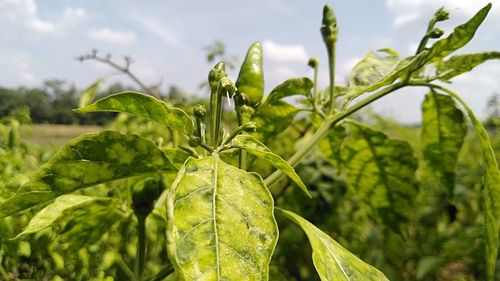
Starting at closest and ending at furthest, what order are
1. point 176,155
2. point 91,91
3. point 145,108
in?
1. point 145,108
2. point 176,155
3. point 91,91

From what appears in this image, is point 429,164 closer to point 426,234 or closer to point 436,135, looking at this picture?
point 436,135

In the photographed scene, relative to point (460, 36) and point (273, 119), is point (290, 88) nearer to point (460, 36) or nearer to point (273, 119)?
point (273, 119)

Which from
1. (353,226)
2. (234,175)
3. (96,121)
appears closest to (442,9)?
(234,175)

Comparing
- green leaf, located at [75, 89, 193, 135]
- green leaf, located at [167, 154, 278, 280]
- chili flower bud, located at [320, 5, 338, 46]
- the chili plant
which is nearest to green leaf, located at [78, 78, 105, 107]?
the chili plant

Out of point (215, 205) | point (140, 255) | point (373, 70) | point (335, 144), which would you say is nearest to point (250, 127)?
point (215, 205)

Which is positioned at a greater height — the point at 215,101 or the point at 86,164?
the point at 215,101

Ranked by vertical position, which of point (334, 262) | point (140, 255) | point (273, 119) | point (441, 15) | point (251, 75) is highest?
point (441, 15)
